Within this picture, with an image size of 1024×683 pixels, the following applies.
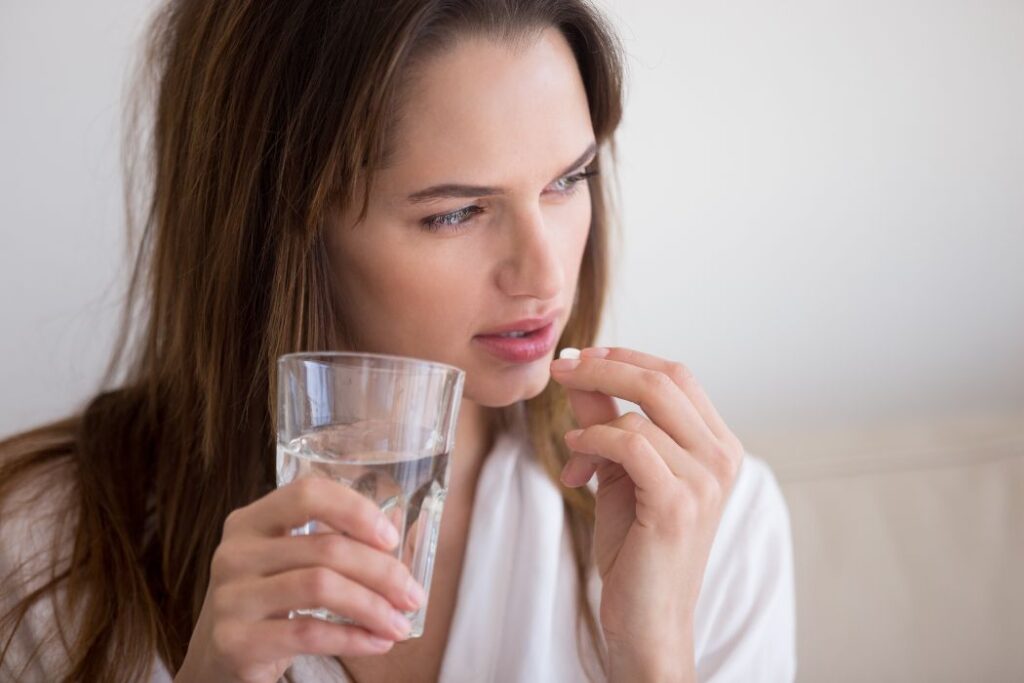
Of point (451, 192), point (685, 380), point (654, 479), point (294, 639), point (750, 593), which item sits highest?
point (451, 192)

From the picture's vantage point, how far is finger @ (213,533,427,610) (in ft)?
2.89

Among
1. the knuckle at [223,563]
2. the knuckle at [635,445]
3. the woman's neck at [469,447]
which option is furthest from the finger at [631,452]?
the woman's neck at [469,447]

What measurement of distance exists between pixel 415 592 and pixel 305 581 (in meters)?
0.10

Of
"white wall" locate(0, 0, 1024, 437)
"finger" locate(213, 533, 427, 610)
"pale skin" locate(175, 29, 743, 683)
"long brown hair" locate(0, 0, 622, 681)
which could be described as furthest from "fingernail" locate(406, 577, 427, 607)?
"white wall" locate(0, 0, 1024, 437)

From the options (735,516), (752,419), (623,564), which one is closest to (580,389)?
(623,564)

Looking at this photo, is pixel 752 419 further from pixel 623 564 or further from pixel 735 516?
pixel 623 564

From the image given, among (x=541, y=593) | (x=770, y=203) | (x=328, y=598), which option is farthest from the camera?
(x=770, y=203)

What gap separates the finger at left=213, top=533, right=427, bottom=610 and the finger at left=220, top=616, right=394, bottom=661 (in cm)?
5

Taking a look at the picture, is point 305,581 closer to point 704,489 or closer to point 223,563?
point 223,563

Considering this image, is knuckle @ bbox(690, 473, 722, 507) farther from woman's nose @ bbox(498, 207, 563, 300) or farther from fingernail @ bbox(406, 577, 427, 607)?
fingernail @ bbox(406, 577, 427, 607)

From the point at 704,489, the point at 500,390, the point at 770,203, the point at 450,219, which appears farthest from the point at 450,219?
the point at 770,203

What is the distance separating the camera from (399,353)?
138cm

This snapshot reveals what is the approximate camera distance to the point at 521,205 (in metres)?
1.27

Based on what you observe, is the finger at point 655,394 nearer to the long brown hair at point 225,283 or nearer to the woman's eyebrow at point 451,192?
the woman's eyebrow at point 451,192
